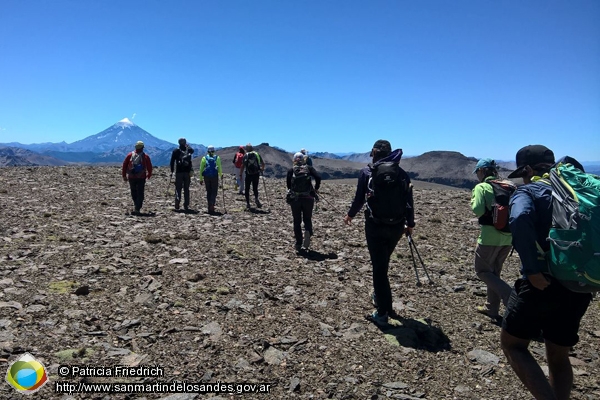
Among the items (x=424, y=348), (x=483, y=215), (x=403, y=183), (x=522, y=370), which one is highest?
(x=403, y=183)

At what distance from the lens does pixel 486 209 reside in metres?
6.85

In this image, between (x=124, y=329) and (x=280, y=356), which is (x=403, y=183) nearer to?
(x=280, y=356)

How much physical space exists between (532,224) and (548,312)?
0.90 metres

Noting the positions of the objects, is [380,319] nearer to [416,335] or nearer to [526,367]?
[416,335]

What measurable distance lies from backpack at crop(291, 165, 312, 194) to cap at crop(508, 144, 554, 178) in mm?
6761

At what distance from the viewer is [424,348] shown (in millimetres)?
6273

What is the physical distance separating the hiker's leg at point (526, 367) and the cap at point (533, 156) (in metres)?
1.98

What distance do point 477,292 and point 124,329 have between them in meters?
7.42

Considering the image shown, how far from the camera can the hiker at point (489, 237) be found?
6.81 meters

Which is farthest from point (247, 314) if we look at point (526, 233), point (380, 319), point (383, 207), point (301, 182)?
point (301, 182)

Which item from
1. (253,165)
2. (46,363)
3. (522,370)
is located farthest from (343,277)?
(253,165)

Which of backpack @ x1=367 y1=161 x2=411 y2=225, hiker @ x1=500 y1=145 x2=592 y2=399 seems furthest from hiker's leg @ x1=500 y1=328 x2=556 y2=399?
backpack @ x1=367 y1=161 x2=411 y2=225
